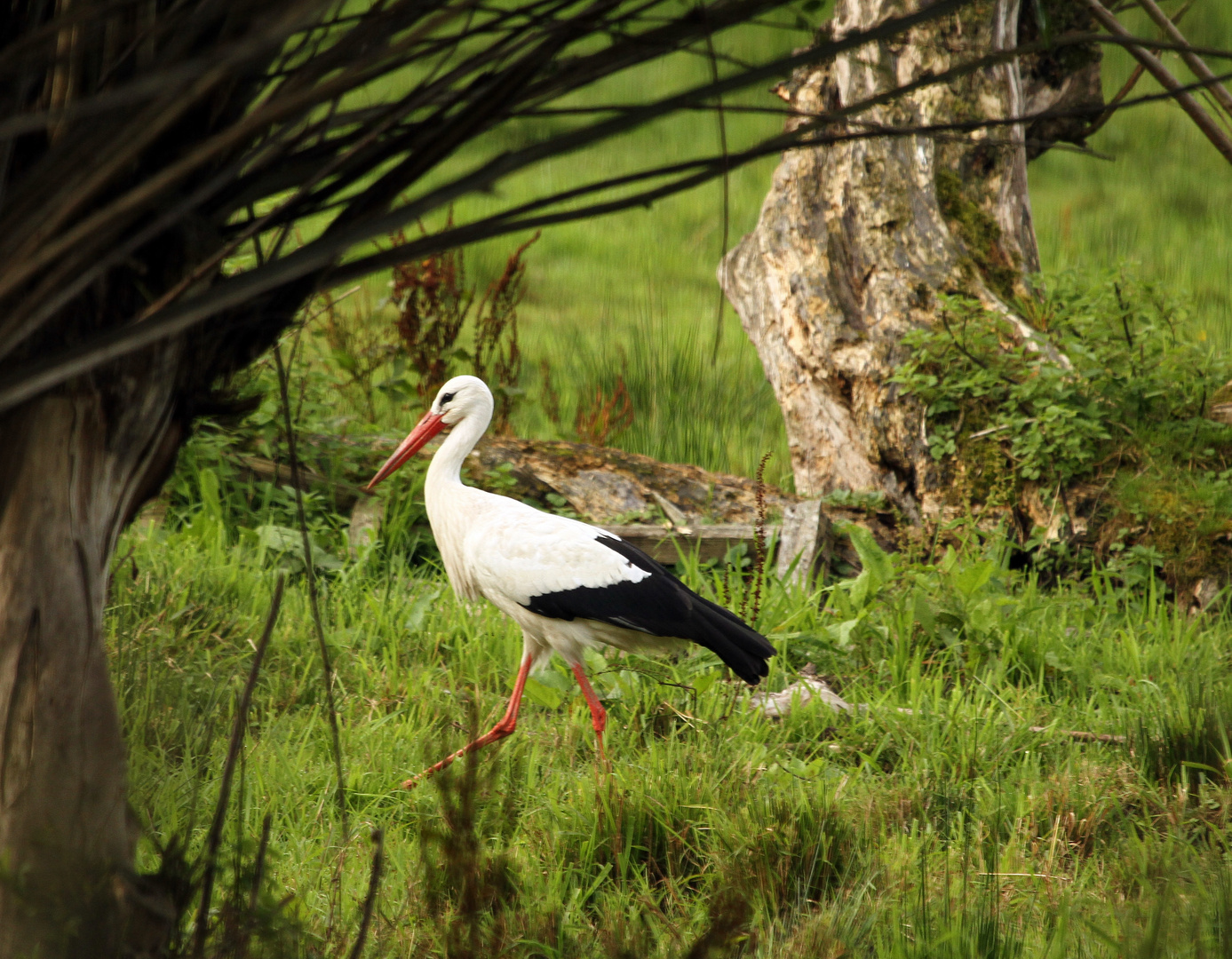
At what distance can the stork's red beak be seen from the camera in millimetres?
4047

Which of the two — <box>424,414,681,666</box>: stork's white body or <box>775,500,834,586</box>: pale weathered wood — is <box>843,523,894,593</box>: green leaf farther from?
<box>424,414,681,666</box>: stork's white body

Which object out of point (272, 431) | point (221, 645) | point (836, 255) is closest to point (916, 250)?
point (836, 255)

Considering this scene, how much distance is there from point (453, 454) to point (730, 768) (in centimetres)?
166

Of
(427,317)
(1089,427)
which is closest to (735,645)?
(1089,427)

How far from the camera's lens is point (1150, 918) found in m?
1.88

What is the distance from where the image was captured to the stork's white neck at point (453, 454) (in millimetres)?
3848

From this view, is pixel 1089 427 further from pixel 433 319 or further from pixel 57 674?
pixel 57 674

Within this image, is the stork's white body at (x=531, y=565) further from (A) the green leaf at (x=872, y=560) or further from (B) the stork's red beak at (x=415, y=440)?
(A) the green leaf at (x=872, y=560)

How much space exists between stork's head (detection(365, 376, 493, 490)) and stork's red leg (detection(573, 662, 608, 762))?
110 centimetres

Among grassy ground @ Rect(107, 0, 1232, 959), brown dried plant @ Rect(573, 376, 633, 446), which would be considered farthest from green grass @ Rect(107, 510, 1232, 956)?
brown dried plant @ Rect(573, 376, 633, 446)

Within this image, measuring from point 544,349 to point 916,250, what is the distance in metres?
3.55

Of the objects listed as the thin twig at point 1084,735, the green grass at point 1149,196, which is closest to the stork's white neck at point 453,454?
the thin twig at point 1084,735

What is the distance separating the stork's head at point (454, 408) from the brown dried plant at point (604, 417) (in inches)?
76.2

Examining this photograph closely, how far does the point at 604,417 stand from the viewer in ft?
19.4
